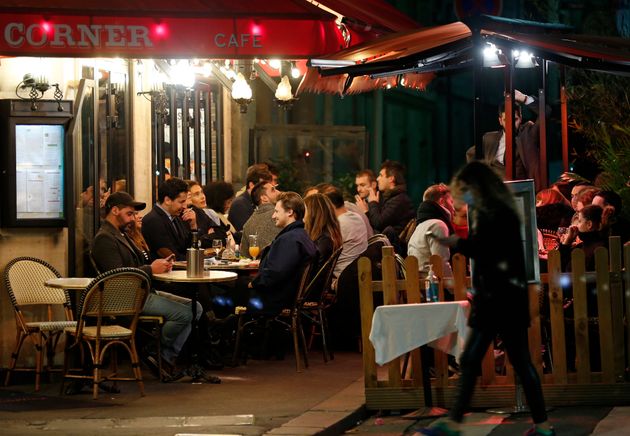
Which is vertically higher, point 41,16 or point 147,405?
point 41,16

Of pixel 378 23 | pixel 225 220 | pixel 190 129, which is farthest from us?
pixel 190 129

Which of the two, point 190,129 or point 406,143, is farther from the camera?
point 406,143

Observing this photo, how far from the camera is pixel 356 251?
A: 13875 mm

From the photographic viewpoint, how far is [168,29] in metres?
12.0

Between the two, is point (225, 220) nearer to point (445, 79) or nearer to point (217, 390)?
point (217, 390)

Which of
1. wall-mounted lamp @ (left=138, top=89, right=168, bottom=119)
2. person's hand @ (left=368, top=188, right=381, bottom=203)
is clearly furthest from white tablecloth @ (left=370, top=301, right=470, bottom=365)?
wall-mounted lamp @ (left=138, top=89, right=168, bottom=119)

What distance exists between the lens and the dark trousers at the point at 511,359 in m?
8.41

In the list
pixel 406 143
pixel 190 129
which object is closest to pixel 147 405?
pixel 190 129

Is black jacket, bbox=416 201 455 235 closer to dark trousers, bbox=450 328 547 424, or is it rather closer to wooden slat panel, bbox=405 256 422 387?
wooden slat panel, bbox=405 256 422 387

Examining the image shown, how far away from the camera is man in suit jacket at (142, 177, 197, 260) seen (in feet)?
44.1

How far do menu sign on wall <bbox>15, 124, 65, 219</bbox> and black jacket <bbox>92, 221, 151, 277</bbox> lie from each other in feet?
1.36

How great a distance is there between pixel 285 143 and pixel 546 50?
1066cm

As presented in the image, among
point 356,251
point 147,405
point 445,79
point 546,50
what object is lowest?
point 147,405

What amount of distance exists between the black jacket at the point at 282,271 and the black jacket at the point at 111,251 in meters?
1.27
